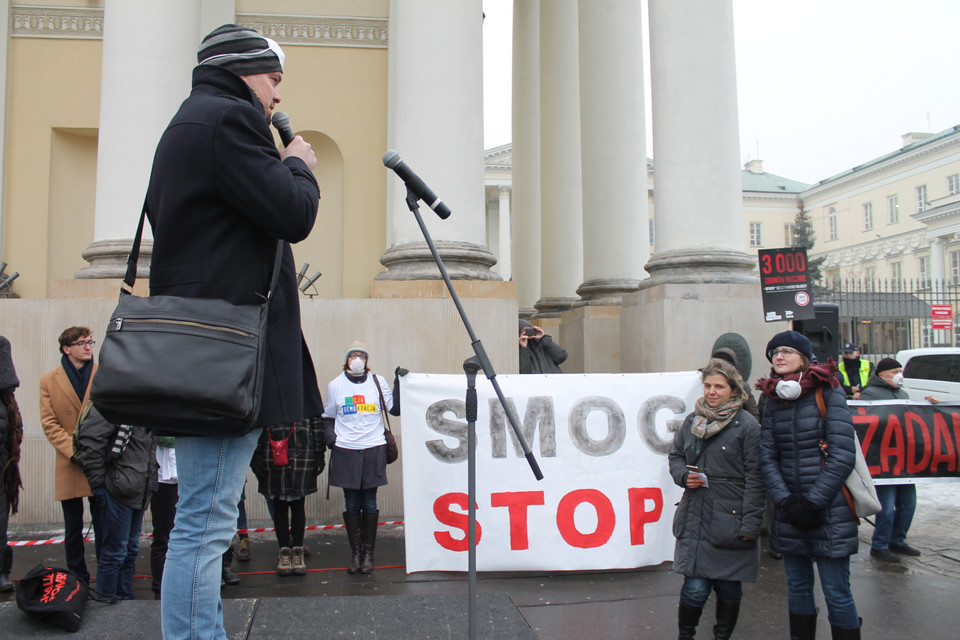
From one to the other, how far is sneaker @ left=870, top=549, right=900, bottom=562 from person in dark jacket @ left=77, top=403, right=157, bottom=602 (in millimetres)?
6264

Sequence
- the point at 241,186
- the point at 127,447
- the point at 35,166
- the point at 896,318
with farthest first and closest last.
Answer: the point at 896,318 < the point at 35,166 < the point at 127,447 < the point at 241,186

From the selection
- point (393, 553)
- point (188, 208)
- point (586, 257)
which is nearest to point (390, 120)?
point (586, 257)

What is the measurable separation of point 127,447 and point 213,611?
140 inches

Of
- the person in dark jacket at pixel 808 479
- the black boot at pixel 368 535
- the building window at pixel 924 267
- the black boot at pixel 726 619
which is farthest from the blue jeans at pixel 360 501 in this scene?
the building window at pixel 924 267

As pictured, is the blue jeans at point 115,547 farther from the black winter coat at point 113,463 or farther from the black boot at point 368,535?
the black boot at point 368,535

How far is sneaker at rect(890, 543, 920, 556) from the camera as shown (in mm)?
7070

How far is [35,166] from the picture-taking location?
11914 mm

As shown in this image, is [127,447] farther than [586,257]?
No

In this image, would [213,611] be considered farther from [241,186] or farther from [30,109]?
[30,109]

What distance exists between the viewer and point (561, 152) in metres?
16.4

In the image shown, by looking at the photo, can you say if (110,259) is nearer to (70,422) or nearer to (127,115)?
(127,115)

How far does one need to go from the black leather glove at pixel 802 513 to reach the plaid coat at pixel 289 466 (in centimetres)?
400

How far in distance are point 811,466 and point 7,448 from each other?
232 inches

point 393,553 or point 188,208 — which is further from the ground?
point 188,208
